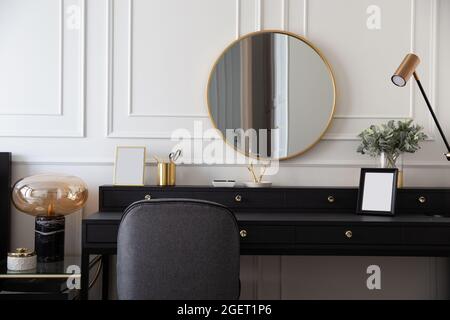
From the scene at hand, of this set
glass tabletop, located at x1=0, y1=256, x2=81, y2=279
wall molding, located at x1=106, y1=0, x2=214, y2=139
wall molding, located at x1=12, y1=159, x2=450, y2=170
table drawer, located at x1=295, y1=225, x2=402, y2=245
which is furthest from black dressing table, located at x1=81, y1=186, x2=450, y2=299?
wall molding, located at x1=106, y1=0, x2=214, y2=139

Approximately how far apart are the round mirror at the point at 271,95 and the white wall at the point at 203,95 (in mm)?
80

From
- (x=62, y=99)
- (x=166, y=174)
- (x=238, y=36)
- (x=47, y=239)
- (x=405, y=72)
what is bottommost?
(x=47, y=239)

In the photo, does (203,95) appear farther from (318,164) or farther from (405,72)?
(405,72)

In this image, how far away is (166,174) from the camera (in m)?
2.40

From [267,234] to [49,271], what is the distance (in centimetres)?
111

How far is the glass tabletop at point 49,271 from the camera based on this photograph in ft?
6.63

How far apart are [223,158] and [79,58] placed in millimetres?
1086

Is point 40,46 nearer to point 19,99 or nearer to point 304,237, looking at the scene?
point 19,99

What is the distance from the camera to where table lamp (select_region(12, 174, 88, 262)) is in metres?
2.16

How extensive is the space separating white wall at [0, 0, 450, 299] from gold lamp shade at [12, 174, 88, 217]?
0.31 meters

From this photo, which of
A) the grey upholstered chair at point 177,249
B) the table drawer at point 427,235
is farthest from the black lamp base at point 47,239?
the table drawer at point 427,235

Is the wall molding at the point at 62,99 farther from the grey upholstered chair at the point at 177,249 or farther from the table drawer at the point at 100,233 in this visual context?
the grey upholstered chair at the point at 177,249

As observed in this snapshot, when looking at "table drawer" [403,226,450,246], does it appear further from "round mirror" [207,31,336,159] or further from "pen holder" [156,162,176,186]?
"pen holder" [156,162,176,186]

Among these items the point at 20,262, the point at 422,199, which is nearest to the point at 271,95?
the point at 422,199
